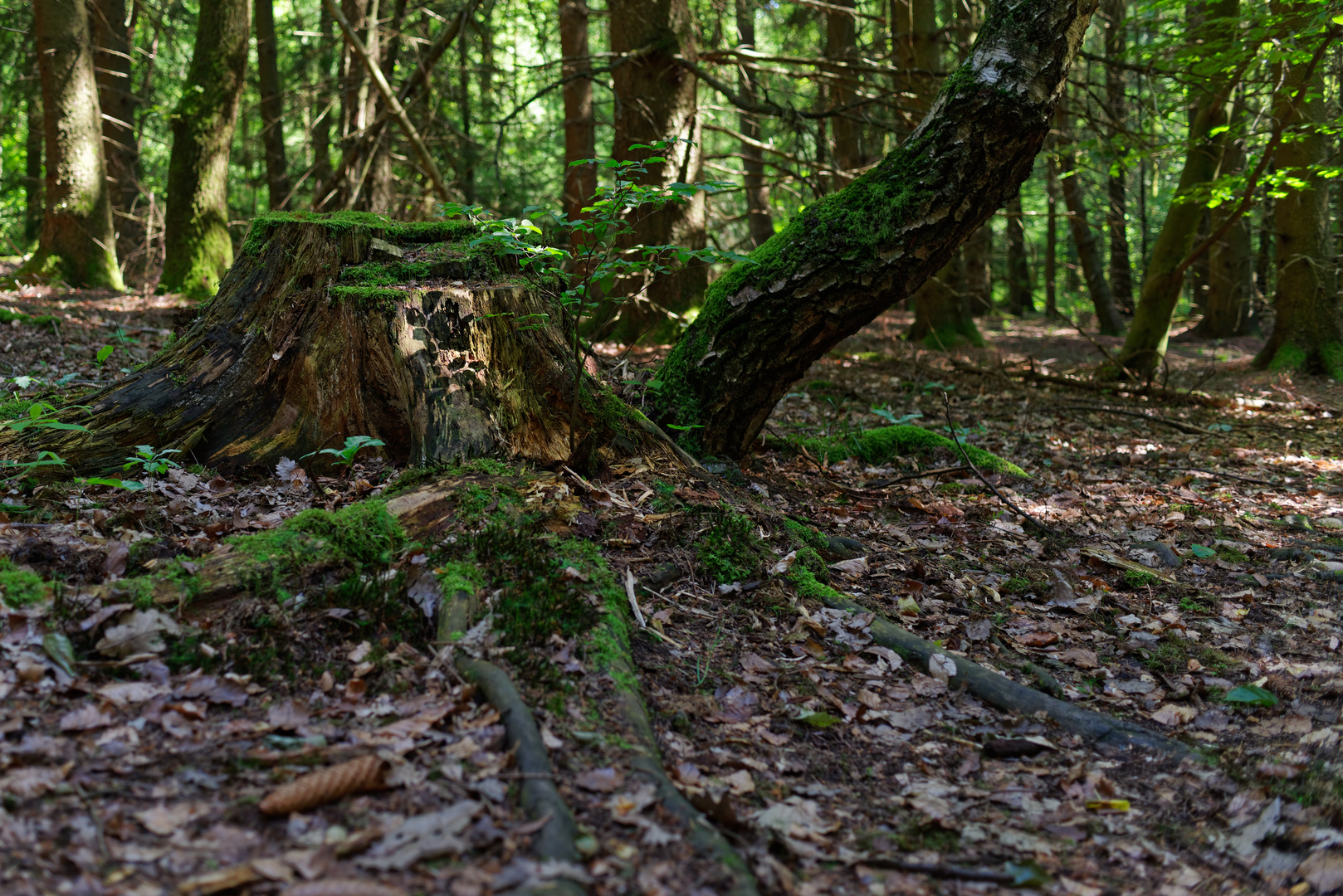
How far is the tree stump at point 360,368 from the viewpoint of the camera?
4004mm

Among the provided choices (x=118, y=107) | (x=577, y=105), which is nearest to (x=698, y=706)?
(x=577, y=105)

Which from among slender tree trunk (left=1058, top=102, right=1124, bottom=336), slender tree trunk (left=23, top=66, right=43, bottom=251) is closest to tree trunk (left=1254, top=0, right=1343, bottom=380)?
slender tree trunk (left=1058, top=102, right=1124, bottom=336)

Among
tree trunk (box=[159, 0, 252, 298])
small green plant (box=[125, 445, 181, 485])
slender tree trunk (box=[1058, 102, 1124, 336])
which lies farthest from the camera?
slender tree trunk (box=[1058, 102, 1124, 336])

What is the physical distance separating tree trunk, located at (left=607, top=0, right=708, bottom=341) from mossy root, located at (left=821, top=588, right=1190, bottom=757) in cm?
571

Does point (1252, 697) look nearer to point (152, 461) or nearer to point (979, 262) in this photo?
point (152, 461)

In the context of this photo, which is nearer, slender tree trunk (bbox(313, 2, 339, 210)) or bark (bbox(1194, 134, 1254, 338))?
slender tree trunk (bbox(313, 2, 339, 210))

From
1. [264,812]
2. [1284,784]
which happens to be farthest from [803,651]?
[264,812]

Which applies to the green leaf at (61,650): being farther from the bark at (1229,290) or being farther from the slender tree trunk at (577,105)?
the bark at (1229,290)

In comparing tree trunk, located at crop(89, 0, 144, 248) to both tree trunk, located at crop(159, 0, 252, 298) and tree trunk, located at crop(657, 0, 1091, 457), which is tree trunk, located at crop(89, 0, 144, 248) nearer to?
tree trunk, located at crop(159, 0, 252, 298)

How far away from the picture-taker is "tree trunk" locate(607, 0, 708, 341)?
8.70 meters

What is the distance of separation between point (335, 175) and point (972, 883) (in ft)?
31.3

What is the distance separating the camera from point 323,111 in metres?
11.6

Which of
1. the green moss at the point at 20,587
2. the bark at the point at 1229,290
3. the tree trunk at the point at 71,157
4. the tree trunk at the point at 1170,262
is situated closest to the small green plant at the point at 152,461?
the green moss at the point at 20,587

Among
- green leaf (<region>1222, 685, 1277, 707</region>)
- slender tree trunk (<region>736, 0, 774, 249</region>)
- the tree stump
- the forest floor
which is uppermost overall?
slender tree trunk (<region>736, 0, 774, 249</region>)
